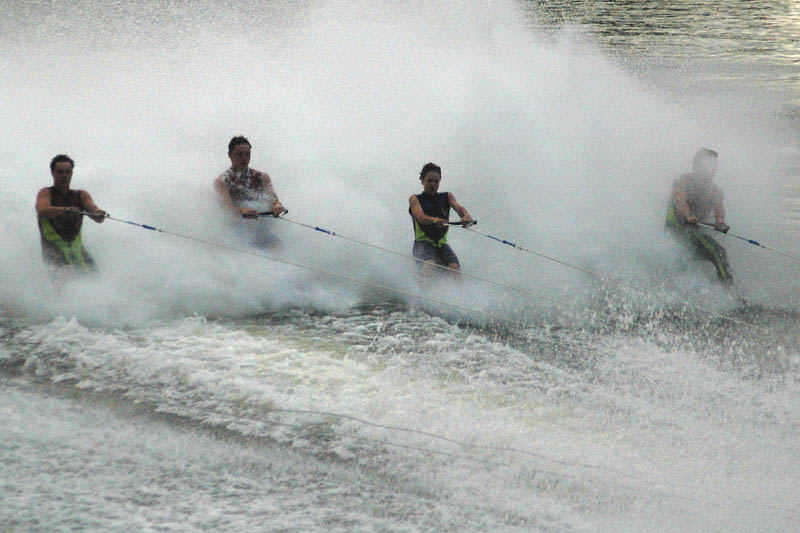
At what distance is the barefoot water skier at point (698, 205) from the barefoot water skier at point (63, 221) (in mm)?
5159

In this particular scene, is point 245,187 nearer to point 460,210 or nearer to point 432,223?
point 432,223

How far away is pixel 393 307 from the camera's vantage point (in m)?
6.81

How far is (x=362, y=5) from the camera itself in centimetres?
1431

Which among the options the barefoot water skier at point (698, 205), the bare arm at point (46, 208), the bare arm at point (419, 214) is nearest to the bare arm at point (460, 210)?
the bare arm at point (419, 214)

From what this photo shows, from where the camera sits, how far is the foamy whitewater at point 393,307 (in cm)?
409

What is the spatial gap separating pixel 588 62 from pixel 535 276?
506cm

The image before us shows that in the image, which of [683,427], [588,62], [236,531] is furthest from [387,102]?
[236,531]

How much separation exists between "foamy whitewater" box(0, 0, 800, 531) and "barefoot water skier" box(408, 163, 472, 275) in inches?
10.5

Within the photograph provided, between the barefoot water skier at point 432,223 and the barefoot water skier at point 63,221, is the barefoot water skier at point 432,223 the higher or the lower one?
the higher one

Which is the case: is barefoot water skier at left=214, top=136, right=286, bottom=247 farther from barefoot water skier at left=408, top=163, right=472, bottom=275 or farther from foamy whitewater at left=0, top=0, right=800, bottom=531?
barefoot water skier at left=408, top=163, right=472, bottom=275

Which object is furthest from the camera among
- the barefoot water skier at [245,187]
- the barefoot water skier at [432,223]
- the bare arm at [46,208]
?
the barefoot water skier at [245,187]

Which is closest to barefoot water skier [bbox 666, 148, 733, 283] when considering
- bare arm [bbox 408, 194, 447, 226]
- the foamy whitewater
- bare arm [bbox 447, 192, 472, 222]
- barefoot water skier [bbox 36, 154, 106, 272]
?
the foamy whitewater

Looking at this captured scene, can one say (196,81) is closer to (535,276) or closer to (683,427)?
(535,276)

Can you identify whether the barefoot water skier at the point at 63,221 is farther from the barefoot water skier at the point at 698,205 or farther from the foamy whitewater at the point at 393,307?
the barefoot water skier at the point at 698,205
